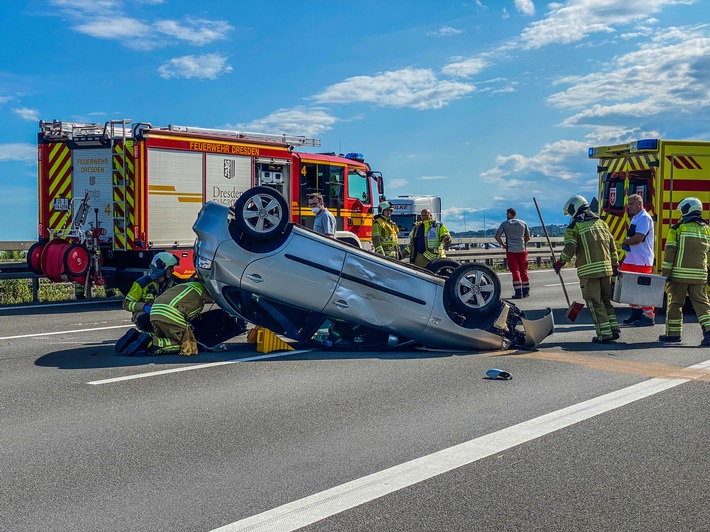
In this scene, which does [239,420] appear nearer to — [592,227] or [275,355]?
[275,355]

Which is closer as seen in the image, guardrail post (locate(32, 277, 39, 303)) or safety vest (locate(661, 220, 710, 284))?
safety vest (locate(661, 220, 710, 284))

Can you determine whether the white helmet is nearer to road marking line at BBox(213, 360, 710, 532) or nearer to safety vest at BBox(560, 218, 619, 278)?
safety vest at BBox(560, 218, 619, 278)

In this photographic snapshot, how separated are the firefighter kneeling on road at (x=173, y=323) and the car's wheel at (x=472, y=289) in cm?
267

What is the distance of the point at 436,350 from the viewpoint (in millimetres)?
9086

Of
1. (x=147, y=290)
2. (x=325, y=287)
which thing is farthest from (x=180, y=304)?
(x=325, y=287)

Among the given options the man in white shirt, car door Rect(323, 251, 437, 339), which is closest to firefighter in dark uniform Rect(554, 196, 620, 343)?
the man in white shirt

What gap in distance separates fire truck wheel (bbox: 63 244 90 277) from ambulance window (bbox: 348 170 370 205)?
20.3ft

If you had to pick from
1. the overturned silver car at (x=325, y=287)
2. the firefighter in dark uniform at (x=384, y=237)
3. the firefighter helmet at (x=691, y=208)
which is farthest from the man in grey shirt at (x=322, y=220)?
the firefighter helmet at (x=691, y=208)

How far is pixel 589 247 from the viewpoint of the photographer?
984 centimetres

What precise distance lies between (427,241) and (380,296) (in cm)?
442

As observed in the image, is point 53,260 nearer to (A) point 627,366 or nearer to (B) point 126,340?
(B) point 126,340

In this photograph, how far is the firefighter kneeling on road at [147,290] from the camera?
8680 mm

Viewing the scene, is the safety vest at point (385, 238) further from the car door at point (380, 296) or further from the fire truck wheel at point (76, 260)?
the car door at point (380, 296)

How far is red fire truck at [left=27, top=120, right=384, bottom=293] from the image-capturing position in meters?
14.4
